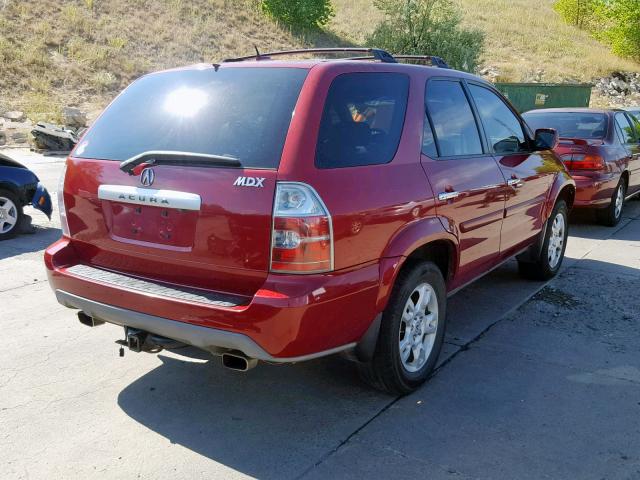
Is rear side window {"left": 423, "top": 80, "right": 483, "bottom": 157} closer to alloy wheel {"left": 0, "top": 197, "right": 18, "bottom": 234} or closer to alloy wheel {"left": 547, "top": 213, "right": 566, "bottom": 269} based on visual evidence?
alloy wheel {"left": 547, "top": 213, "right": 566, "bottom": 269}

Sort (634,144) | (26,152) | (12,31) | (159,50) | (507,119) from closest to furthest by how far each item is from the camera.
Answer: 1. (507,119)
2. (634,144)
3. (26,152)
4. (12,31)
5. (159,50)

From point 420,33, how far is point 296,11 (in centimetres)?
1933

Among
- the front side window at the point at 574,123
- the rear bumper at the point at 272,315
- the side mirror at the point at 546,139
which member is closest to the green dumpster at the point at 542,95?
the front side window at the point at 574,123

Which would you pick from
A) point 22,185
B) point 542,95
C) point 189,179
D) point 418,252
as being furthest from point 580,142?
point 542,95

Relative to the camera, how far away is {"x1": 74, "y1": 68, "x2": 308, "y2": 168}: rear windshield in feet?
10.1

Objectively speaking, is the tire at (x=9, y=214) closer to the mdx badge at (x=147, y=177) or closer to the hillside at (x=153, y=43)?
the mdx badge at (x=147, y=177)

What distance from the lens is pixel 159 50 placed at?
30781 millimetres

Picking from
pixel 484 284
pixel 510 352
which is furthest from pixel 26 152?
pixel 510 352

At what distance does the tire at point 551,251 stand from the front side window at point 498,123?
3.31ft

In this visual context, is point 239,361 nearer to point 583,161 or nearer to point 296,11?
point 583,161

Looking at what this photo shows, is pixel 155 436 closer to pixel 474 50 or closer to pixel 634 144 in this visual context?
pixel 634 144

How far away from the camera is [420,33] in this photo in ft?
70.4

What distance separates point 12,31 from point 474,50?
66.2ft

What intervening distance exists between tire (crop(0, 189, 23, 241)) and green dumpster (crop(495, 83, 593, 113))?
16995mm
